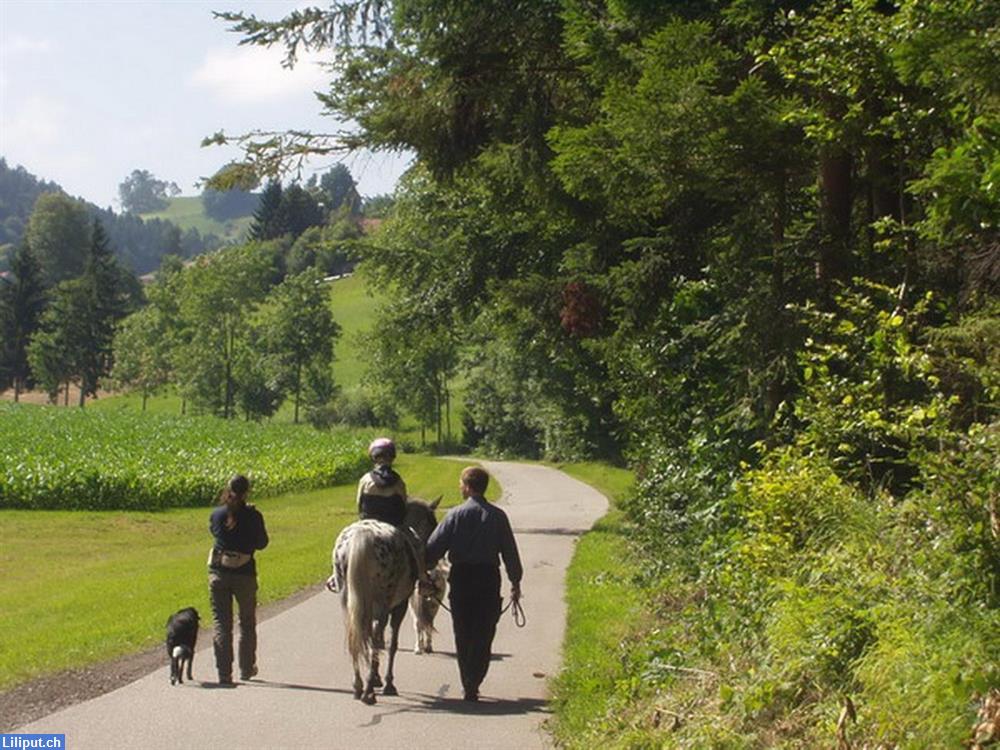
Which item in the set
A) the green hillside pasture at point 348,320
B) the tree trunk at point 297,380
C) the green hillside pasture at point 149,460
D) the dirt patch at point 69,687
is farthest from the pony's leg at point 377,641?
the green hillside pasture at point 348,320

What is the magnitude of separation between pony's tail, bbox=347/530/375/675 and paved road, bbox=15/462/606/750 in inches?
14.3

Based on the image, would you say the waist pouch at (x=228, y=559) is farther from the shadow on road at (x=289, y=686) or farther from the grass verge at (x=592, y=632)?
the grass verge at (x=592, y=632)

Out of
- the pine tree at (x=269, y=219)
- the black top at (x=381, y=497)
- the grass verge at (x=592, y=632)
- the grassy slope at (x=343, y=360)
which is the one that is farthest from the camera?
the pine tree at (x=269, y=219)

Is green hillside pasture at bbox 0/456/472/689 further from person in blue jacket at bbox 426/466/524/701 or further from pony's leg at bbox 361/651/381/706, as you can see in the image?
person in blue jacket at bbox 426/466/524/701

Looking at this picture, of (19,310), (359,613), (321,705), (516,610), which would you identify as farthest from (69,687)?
(19,310)

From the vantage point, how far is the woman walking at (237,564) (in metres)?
10.9

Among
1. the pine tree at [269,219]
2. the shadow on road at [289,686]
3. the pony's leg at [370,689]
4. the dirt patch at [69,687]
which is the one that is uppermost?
the pine tree at [269,219]

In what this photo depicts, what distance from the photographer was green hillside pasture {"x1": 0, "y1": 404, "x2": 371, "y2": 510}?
38031 millimetres

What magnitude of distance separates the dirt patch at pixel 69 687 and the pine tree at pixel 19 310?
11787 centimetres

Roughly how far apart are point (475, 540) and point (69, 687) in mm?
3726

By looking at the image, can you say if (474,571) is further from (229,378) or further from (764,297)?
(229,378)

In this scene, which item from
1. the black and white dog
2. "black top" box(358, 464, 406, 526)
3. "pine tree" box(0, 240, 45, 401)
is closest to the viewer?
the black and white dog

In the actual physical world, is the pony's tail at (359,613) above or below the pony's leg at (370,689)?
above

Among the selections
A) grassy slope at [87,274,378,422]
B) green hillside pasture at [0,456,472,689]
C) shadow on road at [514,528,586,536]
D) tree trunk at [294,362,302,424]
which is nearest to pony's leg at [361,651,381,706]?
green hillside pasture at [0,456,472,689]
